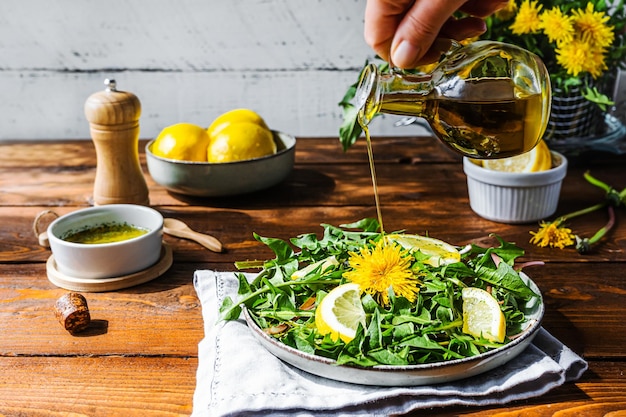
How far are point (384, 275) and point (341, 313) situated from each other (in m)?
0.08

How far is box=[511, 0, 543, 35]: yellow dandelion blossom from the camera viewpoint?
4.98 ft

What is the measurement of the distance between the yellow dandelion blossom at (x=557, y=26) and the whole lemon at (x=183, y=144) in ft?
2.48

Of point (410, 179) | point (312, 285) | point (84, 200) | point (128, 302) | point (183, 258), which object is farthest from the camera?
point (410, 179)

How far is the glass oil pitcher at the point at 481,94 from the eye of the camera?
3.11 ft

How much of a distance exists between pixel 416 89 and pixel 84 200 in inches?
33.8

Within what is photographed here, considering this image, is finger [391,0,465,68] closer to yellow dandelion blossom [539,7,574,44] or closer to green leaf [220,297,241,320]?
green leaf [220,297,241,320]

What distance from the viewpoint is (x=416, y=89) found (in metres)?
0.97

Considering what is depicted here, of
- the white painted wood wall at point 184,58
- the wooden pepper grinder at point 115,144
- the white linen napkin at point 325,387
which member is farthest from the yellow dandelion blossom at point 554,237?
the white painted wood wall at point 184,58

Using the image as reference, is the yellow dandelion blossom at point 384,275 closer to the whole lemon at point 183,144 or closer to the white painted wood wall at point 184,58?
the whole lemon at point 183,144

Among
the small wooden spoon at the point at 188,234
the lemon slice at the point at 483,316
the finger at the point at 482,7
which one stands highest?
the finger at the point at 482,7

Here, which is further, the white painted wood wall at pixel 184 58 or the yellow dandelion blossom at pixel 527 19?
the white painted wood wall at pixel 184 58

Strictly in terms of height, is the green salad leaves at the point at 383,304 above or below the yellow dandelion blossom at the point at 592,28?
below

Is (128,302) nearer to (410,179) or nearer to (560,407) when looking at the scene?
(560,407)

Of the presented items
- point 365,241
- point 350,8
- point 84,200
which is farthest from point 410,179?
point 350,8
